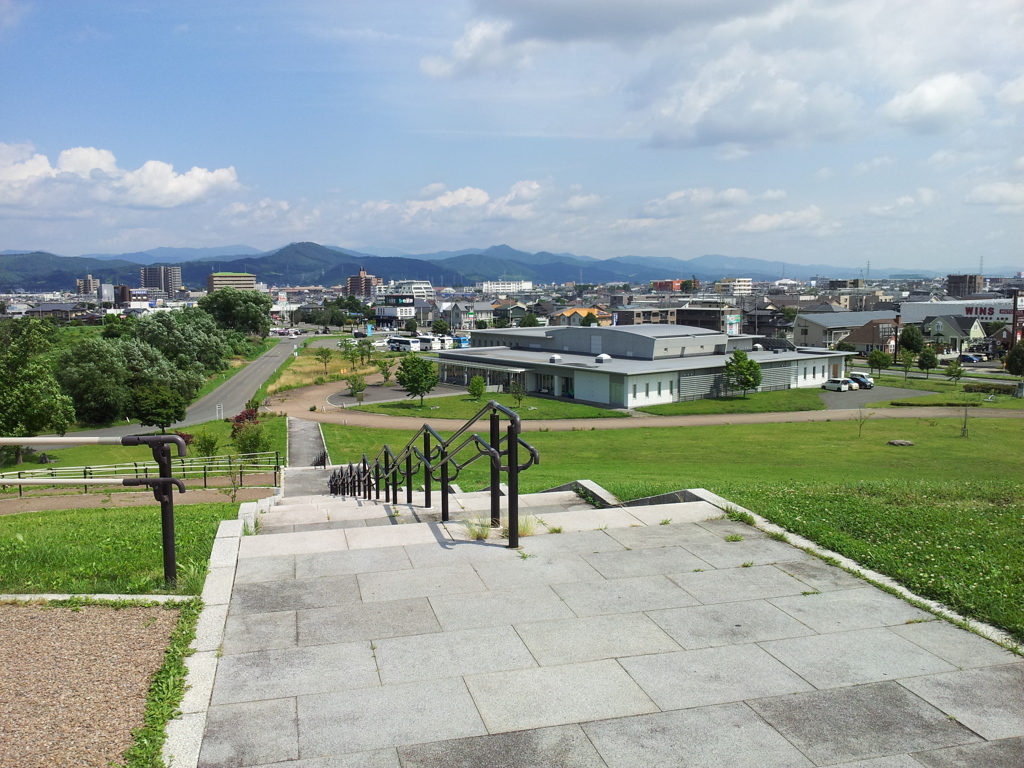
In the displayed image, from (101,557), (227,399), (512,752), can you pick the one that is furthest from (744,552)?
(227,399)

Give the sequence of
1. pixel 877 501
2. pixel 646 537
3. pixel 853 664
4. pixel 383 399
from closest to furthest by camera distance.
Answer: pixel 853 664, pixel 646 537, pixel 877 501, pixel 383 399

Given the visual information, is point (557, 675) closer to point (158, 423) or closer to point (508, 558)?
point (508, 558)

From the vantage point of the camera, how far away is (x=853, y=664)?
15.6ft

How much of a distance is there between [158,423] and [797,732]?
123 ft

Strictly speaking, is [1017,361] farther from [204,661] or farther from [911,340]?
[204,661]

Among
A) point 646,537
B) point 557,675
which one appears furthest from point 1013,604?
point 557,675

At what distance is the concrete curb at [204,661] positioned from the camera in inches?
149

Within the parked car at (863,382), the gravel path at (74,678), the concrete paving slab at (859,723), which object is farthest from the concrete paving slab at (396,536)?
the parked car at (863,382)

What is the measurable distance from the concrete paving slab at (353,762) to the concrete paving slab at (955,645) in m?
3.59

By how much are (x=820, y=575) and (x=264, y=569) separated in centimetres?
484

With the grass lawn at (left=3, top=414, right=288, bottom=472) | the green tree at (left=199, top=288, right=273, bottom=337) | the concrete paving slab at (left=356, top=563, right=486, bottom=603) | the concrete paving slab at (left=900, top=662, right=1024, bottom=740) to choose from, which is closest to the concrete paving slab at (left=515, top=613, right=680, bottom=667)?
the concrete paving slab at (left=356, top=563, right=486, bottom=603)

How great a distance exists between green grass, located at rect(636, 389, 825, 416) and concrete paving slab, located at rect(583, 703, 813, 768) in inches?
1578

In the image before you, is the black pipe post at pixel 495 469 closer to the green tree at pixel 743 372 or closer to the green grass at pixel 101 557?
the green grass at pixel 101 557

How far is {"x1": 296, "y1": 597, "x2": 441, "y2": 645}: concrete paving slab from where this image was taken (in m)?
5.18
